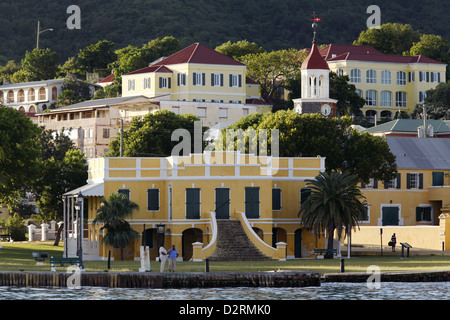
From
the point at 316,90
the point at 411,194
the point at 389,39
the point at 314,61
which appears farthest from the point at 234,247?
the point at 389,39

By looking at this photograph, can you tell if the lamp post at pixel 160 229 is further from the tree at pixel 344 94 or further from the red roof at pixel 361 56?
the red roof at pixel 361 56

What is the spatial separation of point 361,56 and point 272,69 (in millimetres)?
12676

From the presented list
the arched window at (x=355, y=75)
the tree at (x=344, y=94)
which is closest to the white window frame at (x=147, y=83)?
the tree at (x=344, y=94)

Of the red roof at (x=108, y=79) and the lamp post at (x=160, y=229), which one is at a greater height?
the red roof at (x=108, y=79)

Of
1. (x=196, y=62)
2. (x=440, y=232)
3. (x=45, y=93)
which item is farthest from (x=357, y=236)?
(x=45, y=93)

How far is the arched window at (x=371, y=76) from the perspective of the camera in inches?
6334

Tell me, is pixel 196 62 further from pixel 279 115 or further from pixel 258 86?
pixel 279 115

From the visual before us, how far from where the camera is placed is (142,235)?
78.4 metres

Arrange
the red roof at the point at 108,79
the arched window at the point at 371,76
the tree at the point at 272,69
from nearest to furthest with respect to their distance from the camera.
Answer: the tree at the point at 272,69 → the arched window at the point at 371,76 → the red roof at the point at 108,79

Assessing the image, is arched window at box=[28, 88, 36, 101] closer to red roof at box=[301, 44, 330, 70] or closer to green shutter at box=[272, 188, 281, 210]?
red roof at box=[301, 44, 330, 70]

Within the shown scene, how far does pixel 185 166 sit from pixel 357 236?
18.4 meters

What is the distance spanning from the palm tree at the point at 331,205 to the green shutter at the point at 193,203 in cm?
691

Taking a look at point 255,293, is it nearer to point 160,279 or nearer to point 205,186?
point 160,279
